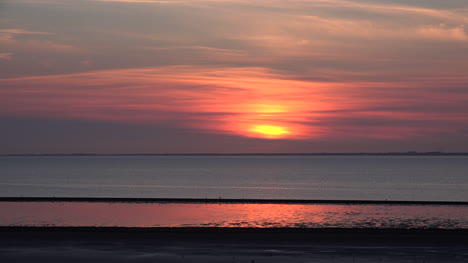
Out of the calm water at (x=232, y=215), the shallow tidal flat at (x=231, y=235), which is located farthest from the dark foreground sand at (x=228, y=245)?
the calm water at (x=232, y=215)

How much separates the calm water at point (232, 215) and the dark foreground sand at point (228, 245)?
6.61 meters

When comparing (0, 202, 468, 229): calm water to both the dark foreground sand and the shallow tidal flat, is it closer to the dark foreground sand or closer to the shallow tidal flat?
the shallow tidal flat

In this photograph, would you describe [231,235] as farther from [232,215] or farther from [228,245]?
[232,215]

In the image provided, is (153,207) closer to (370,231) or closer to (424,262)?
(370,231)

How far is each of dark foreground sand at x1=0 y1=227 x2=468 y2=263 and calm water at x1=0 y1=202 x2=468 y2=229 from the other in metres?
6.61

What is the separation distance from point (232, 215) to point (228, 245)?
2025 cm

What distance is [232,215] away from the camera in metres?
53.5

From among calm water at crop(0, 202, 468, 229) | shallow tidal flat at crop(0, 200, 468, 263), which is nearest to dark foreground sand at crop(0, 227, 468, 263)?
shallow tidal flat at crop(0, 200, 468, 263)

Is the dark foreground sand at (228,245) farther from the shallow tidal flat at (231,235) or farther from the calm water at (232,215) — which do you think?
the calm water at (232,215)

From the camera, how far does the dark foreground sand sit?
29094mm

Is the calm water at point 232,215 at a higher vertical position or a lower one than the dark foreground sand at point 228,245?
higher

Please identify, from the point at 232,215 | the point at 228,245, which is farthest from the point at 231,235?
the point at 232,215

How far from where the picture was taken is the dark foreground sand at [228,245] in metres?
29.1

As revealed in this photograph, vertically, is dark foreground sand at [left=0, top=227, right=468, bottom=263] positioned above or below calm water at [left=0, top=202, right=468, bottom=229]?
below
